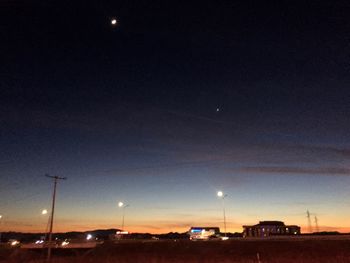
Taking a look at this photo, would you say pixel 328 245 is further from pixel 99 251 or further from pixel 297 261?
pixel 99 251

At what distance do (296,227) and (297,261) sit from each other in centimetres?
12048

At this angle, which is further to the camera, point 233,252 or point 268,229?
point 268,229

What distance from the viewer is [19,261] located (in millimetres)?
55594

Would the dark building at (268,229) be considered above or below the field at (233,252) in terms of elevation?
above

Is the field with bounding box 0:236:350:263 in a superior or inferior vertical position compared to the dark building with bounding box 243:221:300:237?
inferior

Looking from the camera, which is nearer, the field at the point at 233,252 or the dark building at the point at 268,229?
the field at the point at 233,252

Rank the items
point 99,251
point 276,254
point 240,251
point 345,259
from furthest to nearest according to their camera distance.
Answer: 1. point 99,251
2. point 240,251
3. point 276,254
4. point 345,259

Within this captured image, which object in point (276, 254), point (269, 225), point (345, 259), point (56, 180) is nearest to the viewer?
point (345, 259)

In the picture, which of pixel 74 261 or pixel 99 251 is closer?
pixel 74 261

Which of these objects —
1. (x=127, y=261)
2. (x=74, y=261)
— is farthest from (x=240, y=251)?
(x=74, y=261)

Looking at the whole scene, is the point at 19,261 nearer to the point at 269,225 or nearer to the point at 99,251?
the point at 99,251

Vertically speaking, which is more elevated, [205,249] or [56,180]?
[56,180]

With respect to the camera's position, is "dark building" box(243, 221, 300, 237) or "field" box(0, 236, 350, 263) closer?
"field" box(0, 236, 350, 263)

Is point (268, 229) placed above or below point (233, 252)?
above
